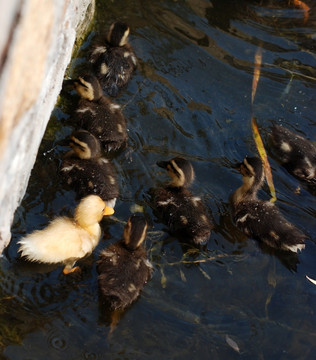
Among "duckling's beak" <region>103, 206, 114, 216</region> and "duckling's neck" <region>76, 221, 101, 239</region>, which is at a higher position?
"duckling's beak" <region>103, 206, 114, 216</region>

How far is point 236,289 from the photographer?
11.4 ft

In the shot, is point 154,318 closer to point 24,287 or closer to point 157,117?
point 24,287

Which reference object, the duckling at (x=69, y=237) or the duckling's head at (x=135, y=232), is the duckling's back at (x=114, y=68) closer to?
the duckling at (x=69, y=237)

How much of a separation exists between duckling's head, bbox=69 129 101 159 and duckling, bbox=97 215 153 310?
0.66 meters

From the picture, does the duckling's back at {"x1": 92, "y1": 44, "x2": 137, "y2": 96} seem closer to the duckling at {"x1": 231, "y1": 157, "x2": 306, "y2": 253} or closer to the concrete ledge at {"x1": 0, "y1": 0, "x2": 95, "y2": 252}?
the duckling at {"x1": 231, "y1": 157, "x2": 306, "y2": 253}

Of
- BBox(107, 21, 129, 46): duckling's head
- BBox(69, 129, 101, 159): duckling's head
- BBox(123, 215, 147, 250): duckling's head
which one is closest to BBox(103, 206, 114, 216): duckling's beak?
BBox(123, 215, 147, 250): duckling's head

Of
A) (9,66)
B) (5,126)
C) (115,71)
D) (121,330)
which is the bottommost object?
(121,330)

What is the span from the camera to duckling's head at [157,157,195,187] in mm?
3838

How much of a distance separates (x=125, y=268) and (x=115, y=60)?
192 centimetres

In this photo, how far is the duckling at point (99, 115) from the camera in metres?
4.12

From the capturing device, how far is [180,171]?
12.6 feet

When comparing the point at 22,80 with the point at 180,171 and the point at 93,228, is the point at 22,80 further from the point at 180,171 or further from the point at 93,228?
the point at 180,171

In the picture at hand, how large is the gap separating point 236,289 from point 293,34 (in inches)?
112

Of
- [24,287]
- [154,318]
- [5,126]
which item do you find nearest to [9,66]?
[5,126]
